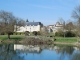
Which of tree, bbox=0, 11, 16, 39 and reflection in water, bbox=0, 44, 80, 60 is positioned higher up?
tree, bbox=0, 11, 16, 39

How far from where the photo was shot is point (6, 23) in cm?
4638

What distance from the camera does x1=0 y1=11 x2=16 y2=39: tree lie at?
45.1m

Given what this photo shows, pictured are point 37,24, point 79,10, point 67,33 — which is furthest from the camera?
point 37,24

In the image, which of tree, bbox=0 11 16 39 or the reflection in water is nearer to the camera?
the reflection in water

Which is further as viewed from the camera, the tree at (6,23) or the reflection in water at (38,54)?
the tree at (6,23)

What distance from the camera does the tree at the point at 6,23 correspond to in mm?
45062

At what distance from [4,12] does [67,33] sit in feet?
66.0

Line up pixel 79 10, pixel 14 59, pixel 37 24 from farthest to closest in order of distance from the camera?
pixel 37 24 < pixel 79 10 < pixel 14 59

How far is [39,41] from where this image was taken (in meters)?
42.3

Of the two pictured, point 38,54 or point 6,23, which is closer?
point 38,54

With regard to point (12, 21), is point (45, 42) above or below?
below

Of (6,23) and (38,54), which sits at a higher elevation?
(6,23)

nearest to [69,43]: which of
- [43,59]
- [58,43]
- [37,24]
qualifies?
[58,43]

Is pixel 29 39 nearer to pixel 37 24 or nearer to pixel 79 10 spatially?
pixel 79 10
